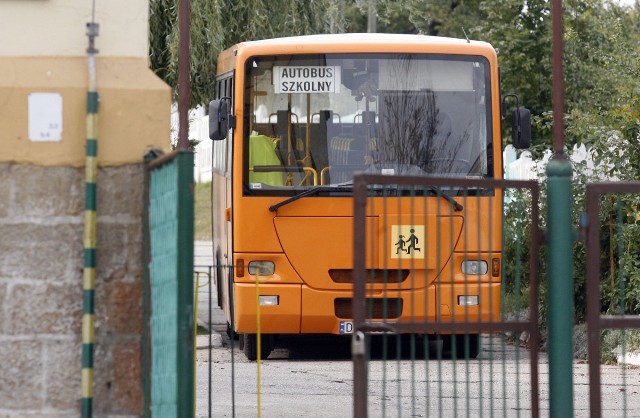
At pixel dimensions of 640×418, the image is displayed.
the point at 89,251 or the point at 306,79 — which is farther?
the point at 306,79

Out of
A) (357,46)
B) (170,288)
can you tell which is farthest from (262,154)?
(170,288)

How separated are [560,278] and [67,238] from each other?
2374 mm

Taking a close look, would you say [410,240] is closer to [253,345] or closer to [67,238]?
[67,238]

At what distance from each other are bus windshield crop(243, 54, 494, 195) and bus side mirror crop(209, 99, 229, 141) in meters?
0.26

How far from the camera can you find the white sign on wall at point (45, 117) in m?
7.20

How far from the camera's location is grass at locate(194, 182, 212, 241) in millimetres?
42125

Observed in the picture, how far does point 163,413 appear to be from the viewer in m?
6.30

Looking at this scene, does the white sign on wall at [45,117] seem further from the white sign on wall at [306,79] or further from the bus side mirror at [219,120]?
the white sign on wall at [306,79]

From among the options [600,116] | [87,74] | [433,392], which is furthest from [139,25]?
[600,116]

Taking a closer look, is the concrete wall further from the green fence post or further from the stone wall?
the green fence post

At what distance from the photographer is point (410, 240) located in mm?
7250

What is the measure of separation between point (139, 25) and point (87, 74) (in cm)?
38

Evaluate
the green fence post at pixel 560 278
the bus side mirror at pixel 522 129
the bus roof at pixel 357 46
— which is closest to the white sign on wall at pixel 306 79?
the bus roof at pixel 357 46

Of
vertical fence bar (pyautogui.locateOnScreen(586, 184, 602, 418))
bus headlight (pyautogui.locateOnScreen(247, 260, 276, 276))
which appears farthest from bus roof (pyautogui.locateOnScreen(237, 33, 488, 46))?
vertical fence bar (pyautogui.locateOnScreen(586, 184, 602, 418))
